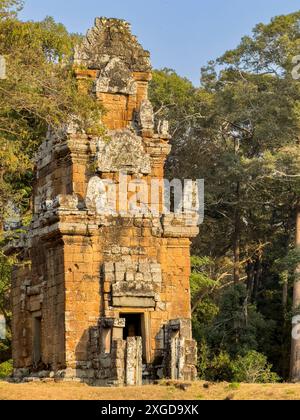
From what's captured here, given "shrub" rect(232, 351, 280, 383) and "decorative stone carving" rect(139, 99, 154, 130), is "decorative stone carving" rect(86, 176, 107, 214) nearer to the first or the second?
"decorative stone carving" rect(139, 99, 154, 130)

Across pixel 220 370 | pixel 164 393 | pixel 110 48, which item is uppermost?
pixel 110 48

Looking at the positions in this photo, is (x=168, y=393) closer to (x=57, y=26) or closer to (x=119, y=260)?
(x=119, y=260)

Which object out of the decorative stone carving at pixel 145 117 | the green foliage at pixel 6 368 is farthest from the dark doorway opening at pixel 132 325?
the green foliage at pixel 6 368

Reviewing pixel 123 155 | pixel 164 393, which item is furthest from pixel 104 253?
pixel 164 393

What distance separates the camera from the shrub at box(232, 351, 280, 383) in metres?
27.4

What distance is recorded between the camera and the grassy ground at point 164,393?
17234mm

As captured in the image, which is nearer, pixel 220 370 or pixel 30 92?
pixel 30 92

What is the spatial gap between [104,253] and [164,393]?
5.77 m

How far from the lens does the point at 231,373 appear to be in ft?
99.0

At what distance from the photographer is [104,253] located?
2328cm

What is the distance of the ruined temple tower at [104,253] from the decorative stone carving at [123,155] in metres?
0.03

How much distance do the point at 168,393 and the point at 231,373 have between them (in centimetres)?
1239

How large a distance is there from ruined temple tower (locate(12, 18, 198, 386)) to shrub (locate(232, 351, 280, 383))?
166 inches

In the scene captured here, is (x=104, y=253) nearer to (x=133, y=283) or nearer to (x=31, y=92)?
(x=133, y=283)
